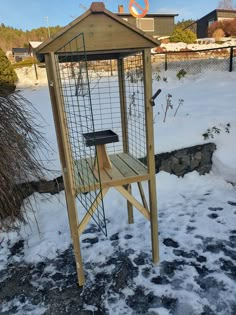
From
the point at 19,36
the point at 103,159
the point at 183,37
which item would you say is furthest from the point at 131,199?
the point at 19,36

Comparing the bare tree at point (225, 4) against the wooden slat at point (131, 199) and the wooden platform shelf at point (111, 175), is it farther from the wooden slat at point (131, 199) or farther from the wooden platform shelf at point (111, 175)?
the wooden slat at point (131, 199)

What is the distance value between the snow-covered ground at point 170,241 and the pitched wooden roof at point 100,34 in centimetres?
143

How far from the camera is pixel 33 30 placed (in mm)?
37250

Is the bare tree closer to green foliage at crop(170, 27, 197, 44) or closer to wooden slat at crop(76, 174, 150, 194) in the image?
green foliage at crop(170, 27, 197, 44)

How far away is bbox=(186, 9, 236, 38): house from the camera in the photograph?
62.3 ft

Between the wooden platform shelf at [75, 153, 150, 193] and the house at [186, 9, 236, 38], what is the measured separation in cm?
2049

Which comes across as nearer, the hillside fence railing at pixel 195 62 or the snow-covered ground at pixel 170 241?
the snow-covered ground at pixel 170 241

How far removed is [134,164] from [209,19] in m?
22.3

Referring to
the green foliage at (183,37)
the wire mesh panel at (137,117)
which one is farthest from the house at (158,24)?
the wire mesh panel at (137,117)

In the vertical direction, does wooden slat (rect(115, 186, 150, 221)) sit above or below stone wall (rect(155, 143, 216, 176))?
above

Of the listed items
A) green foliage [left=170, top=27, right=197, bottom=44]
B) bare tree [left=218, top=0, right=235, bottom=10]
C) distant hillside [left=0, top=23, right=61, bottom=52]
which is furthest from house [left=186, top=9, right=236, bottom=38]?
distant hillside [left=0, top=23, right=61, bottom=52]

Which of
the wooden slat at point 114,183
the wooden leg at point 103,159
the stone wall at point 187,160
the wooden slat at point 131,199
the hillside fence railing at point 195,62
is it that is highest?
the hillside fence railing at point 195,62

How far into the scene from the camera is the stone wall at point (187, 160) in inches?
118

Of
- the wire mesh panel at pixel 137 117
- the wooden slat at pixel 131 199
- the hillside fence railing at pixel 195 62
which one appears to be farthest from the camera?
the hillside fence railing at pixel 195 62
